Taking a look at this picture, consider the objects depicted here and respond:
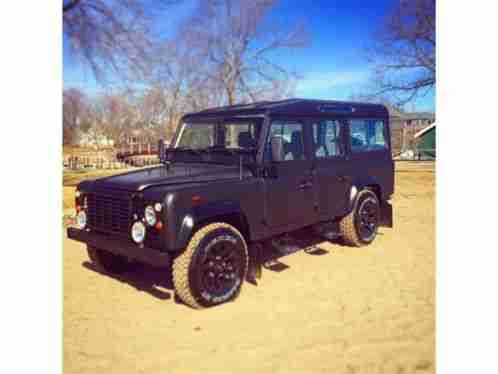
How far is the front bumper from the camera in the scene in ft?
9.91

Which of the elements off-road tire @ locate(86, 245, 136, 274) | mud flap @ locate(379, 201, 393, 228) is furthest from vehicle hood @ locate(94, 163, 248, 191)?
mud flap @ locate(379, 201, 393, 228)

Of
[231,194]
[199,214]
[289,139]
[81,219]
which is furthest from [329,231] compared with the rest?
[81,219]

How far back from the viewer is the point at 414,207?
6531 mm

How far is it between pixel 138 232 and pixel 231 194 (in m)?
0.80

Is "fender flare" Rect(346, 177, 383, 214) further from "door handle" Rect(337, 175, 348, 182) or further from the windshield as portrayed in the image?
the windshield

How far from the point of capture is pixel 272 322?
9.94 feet

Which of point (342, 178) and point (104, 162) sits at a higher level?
point (104, 162)

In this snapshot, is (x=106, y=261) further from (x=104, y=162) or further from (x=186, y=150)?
(x=186, y=150)

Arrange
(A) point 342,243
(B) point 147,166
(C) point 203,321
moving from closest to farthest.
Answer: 1. (C) point 203,321
2. (B) point 147,166
3. (A) point 342,243

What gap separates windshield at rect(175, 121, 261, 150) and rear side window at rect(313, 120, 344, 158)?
2.71 ft
